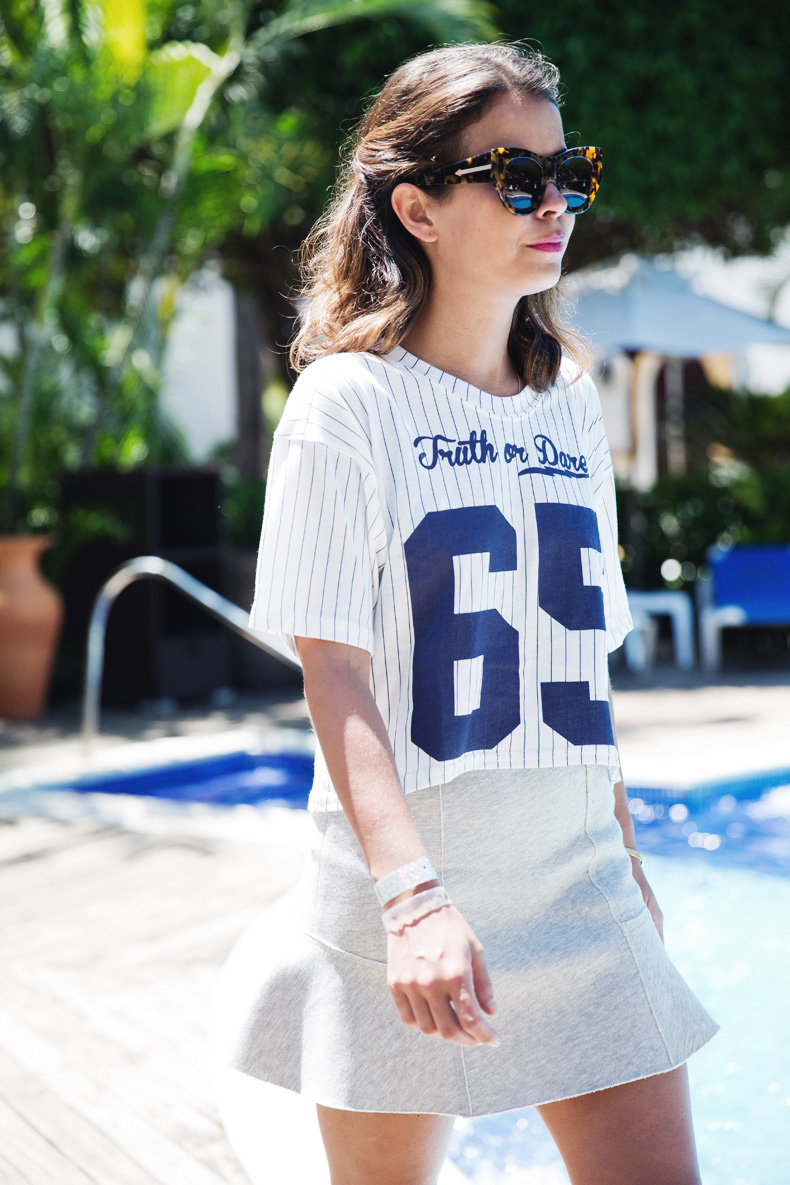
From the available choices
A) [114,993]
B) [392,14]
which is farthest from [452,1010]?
[392,14]

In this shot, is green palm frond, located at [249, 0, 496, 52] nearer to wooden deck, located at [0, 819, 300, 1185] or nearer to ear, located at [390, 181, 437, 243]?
wooden deck, located at [0, 819, 300, 1185]

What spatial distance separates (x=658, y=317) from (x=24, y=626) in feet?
19.2

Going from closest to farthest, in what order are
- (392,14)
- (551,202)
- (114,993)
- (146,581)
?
(551,202) → (114,993) → (146,581) → (392,14)

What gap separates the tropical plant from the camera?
26.7ft

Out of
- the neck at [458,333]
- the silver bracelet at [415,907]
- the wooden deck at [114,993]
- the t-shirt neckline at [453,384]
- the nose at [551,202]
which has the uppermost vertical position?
the nose at [551,202]

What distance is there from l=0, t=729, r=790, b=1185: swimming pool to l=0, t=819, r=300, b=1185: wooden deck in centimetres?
43

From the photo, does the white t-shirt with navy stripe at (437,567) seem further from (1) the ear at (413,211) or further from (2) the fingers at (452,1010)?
(2) the fingers at (452,1010)

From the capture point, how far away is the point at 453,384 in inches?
58.4

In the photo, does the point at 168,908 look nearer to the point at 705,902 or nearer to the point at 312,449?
the point at 705,902

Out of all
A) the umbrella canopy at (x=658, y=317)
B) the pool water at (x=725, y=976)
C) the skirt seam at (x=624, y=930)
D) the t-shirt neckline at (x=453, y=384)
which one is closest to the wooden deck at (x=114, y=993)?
the pool water at (x=725, y=976)

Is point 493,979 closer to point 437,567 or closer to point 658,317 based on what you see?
point 437,567

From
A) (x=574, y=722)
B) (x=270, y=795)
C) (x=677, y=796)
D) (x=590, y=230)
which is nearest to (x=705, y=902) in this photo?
(x=677, y=796)

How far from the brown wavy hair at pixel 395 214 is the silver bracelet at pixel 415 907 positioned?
24.1 inches

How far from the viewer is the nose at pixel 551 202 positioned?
1442 mm
